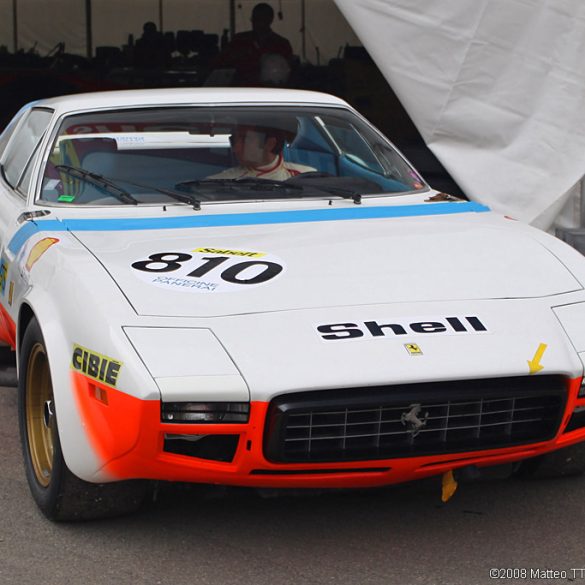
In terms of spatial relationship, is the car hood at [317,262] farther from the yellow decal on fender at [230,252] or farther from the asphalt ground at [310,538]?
the asphalt ground at [310,538]

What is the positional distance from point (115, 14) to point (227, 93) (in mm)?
7794

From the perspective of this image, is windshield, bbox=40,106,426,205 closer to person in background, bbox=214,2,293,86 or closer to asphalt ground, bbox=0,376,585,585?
asphalt ground, bbox=0,376,585,585

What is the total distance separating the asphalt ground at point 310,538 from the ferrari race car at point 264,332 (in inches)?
5.3

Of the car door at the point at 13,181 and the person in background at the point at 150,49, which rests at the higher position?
the car door at the point at 13,181

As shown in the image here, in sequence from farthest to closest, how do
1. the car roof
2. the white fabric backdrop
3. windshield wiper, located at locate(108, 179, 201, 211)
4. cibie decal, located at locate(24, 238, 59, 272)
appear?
the white fabric backdrop → the car roof → windshield wiper, located at locate(108, 179, 201, 211) → cibie decal, located at locate(24, 238, 59, 272)

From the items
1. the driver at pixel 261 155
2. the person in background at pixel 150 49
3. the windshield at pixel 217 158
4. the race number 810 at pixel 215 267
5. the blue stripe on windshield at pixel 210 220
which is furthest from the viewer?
the person in background at pixel 150 49

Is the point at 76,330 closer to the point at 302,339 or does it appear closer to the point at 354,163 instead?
the point at 302,339

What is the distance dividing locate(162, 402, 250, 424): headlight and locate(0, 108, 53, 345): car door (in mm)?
1426

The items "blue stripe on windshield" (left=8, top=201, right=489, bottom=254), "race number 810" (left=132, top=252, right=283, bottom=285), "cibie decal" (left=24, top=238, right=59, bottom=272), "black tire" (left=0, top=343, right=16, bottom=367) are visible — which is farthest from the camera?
"black tire" (left=0, top=343, right=16, bottom=367)

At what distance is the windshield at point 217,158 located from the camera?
4574mm

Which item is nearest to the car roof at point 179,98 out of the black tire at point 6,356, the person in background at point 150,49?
the black tire at point 6,356

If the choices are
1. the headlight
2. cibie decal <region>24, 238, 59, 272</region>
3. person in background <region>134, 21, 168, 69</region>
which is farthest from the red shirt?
the headlight

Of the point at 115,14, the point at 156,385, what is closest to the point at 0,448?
the point at 156,385

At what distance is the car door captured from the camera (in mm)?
4480
